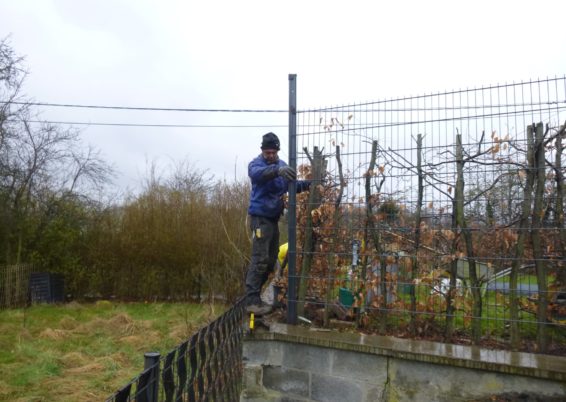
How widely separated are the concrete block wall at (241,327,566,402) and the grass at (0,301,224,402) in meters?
2.26

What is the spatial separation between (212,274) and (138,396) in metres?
9.91

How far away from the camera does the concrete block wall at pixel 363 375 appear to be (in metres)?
2.97

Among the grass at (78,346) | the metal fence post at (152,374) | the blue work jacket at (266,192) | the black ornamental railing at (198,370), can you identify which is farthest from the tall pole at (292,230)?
the metal fence post at (152,374)

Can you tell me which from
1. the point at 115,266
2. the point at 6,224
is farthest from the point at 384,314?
the point at 6,224

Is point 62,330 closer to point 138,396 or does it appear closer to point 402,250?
point 402,250

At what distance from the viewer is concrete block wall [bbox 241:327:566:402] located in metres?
2.97

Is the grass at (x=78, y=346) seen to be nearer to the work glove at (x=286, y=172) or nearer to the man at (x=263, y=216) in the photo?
the man at (x=263, y=216)

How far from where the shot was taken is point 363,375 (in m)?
3.41

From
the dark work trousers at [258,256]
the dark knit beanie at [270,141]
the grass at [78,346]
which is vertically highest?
the dark knit beanie at [270,141]

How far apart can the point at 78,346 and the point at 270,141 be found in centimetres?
528

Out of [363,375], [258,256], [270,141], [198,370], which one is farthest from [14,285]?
[198,370]

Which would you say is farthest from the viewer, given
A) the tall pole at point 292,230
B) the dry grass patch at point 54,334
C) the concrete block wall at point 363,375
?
the dry grass patch at point 54,334

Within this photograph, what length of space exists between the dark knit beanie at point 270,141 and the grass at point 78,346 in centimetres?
332

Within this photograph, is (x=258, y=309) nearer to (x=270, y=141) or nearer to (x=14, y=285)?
(x=270, y=141)
